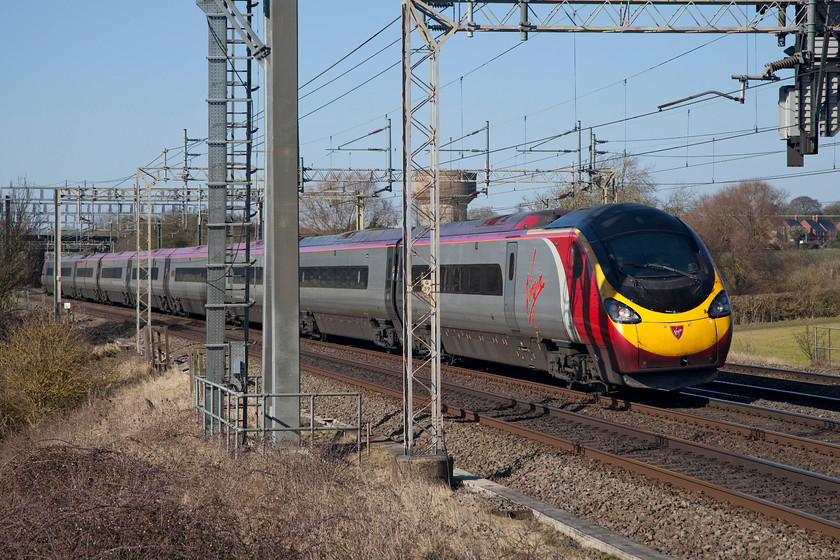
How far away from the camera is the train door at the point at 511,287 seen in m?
15.5

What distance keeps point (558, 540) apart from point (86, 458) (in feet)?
15.1

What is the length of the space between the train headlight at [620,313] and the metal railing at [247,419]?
409 centimetres

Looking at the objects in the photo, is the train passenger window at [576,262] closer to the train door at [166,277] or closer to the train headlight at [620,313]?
the train headlight at [620,313]

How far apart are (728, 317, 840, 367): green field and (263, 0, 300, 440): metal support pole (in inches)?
541

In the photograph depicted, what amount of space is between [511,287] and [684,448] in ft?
18.4

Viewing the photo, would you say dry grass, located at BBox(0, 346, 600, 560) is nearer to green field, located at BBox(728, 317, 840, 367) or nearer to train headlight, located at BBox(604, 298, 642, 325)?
train headlight, located at BBox(604, 298, 642, 325)

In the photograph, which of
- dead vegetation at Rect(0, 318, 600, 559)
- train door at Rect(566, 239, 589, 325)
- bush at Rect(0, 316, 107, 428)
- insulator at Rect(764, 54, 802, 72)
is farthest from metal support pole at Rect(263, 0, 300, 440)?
bush at Rect(0, 316, 107, 428)

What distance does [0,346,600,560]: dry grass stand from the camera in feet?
19.2

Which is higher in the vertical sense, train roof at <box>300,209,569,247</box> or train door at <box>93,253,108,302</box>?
train roof at <box>300,209,569,247</box>

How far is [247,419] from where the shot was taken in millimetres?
13203

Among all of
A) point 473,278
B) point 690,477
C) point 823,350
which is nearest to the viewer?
point 690,477

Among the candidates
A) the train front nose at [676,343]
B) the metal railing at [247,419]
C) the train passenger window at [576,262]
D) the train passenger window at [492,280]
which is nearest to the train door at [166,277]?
the metal railing at [247,419]

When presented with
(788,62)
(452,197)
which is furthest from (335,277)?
(452,197)

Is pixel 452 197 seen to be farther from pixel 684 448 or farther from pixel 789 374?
pixel 684 448
